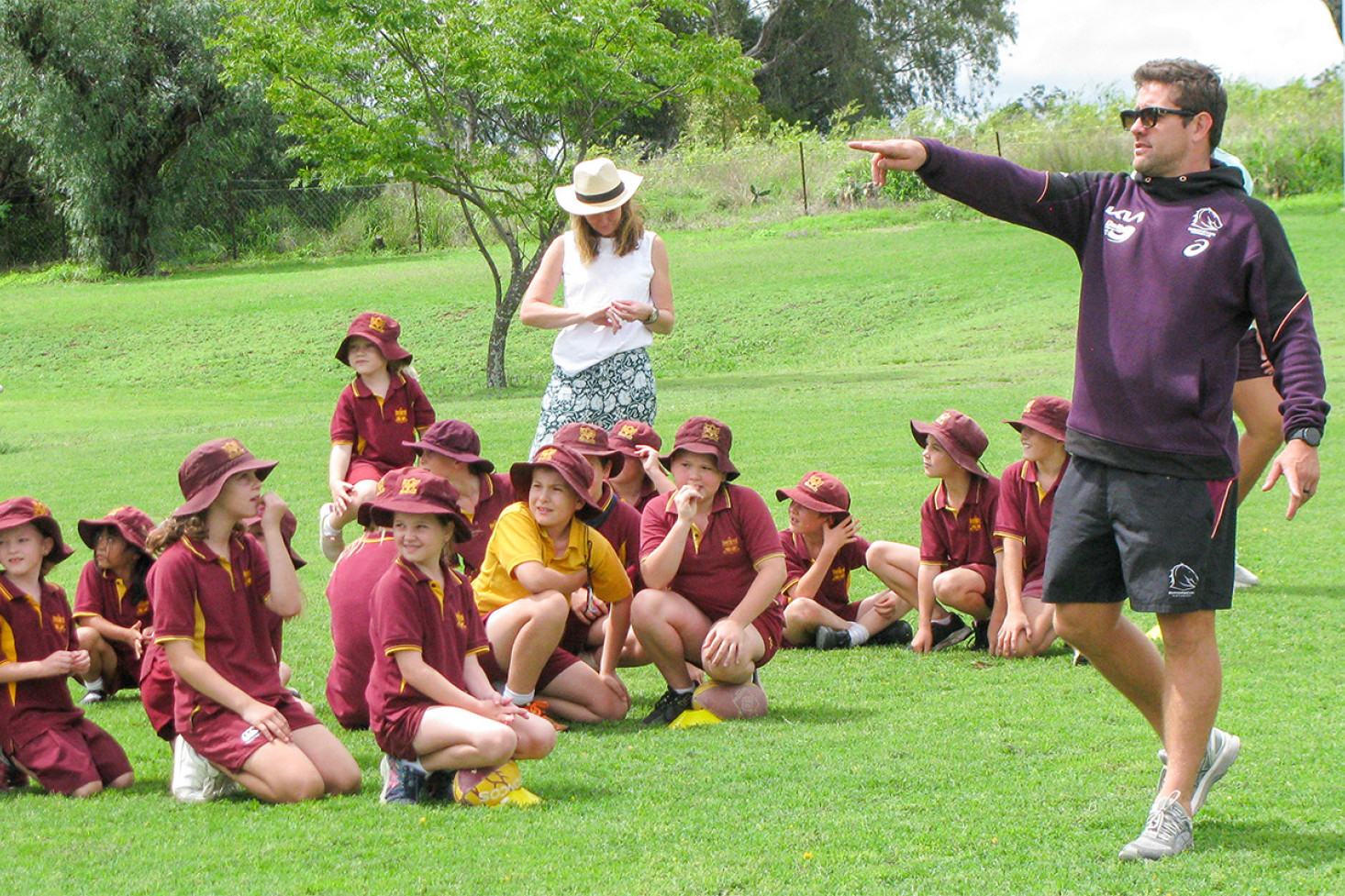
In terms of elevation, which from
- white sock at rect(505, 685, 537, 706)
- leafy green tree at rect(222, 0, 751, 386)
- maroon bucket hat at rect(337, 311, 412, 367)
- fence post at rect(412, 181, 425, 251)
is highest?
leafy green tree at rect(222, 0, 751, 386)

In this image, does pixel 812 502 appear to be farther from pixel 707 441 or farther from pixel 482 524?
pixel 482 524

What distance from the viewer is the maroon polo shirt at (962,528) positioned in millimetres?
6781

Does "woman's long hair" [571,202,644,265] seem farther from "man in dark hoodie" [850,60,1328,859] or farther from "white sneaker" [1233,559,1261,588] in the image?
"white sneaker" [1233,559,1261,588]

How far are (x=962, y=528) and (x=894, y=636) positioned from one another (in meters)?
0.66

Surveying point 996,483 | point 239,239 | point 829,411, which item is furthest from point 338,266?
point 996,483

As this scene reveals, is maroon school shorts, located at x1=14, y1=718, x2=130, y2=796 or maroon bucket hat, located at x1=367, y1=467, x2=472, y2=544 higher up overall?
maroon bucket hat, located at x1=367, y1=467, x2=472, y2=544

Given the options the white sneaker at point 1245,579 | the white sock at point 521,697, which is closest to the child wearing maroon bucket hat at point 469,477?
the white sock at point 521,697

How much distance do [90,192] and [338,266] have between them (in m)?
6.16

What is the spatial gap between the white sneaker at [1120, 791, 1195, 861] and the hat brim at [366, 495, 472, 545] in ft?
7.60

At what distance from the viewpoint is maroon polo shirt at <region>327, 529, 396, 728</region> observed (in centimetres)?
525

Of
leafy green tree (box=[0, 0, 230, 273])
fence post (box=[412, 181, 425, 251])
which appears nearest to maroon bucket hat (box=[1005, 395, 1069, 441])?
fence post (box=[412, 181, 425, 251])

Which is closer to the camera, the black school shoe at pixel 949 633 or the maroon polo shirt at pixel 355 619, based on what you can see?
the maroon polo shirt at pixel 355 619

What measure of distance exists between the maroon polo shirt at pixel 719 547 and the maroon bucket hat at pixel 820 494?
91cm

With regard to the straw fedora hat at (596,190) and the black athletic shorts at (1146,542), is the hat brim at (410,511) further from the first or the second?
the straw fedora hat at (596,190)
